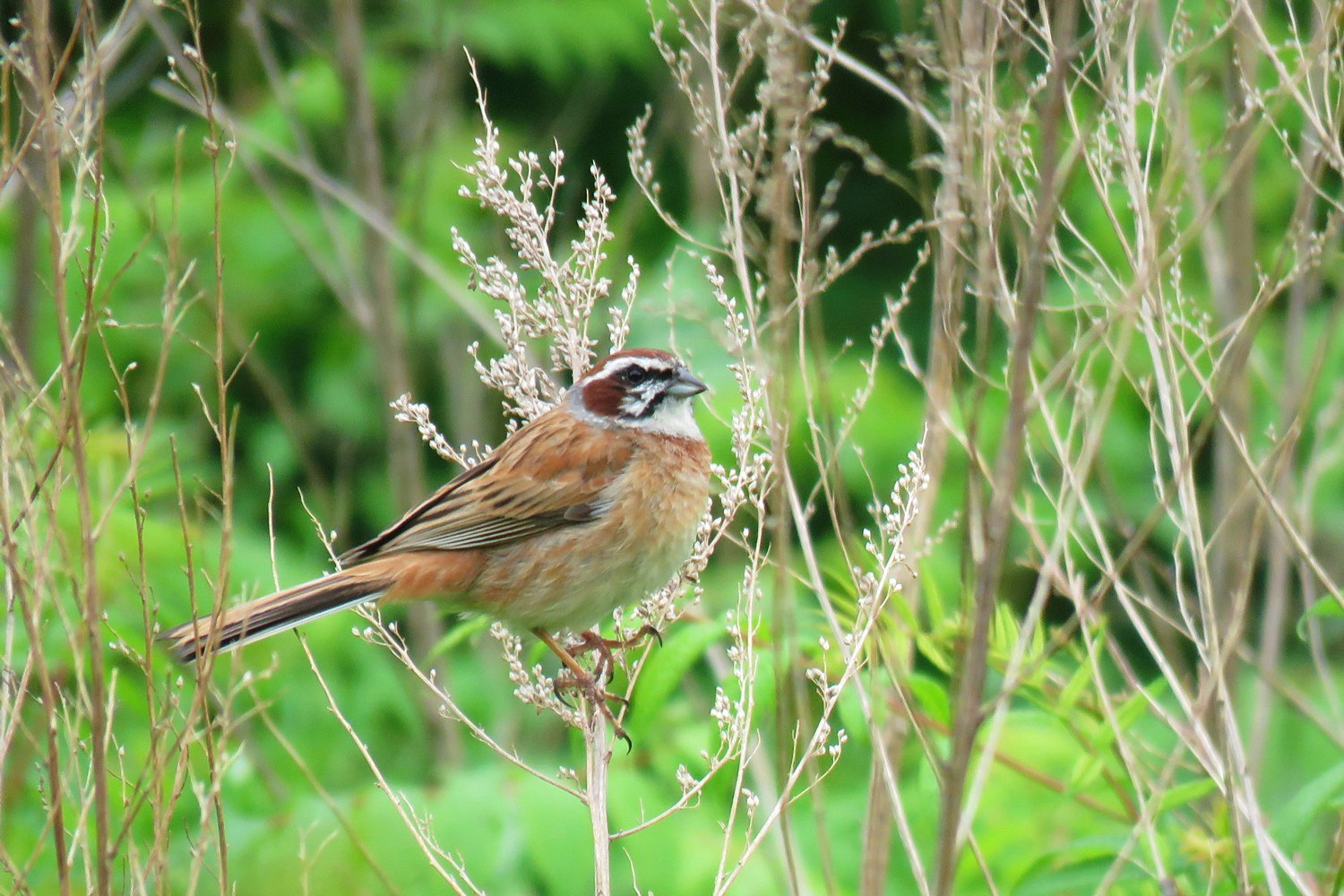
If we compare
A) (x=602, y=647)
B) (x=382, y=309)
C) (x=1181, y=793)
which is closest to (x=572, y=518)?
(x=602, y=647)

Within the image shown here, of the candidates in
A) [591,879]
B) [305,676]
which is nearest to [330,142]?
[305,676]

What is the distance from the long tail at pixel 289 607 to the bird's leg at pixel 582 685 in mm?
491

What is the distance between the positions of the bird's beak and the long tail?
0.97 m

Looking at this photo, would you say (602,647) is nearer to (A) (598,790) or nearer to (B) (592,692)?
(B) (592,692)

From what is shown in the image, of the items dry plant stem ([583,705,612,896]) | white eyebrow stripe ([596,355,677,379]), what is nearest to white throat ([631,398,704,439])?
white eyebrow stripe ([596,355,677,379])

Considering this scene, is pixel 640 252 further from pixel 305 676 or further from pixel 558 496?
pixel 558 496


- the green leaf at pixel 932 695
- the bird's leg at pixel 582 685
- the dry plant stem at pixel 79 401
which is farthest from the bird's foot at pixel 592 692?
the dry plant stem at pixel 79 401

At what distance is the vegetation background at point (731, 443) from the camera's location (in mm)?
2256

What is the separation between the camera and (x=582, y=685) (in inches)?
141

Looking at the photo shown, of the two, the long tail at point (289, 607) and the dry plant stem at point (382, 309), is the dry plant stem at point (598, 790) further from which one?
the dry plant stem at point (382, 309)

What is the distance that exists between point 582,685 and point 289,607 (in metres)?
0.74

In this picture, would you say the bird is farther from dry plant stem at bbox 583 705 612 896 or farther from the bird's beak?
dry plant stem at bbox 583 705 612 896

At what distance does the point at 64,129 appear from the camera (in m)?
2.16

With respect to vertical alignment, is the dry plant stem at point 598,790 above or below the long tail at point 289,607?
below
